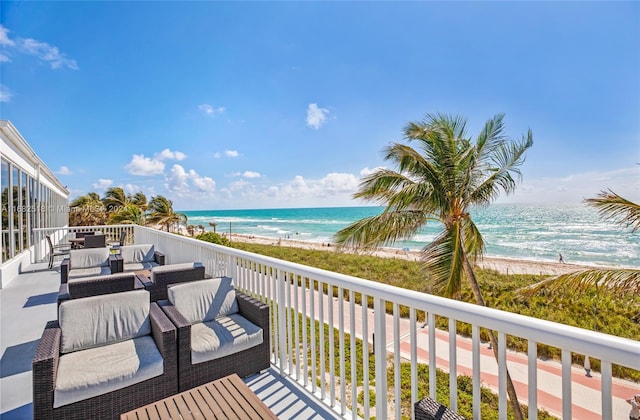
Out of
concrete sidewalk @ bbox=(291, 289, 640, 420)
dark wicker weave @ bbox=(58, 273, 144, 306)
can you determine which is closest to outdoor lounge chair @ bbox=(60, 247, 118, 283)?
dark wicker weave @ bbox=(58, 273, 144, 306)

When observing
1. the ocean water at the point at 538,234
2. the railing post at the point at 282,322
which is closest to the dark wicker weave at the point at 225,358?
the railing post at the point at 282,322

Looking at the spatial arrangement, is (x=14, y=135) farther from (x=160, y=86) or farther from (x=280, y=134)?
(x=280, y=134)

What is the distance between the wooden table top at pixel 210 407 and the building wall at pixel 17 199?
686cm

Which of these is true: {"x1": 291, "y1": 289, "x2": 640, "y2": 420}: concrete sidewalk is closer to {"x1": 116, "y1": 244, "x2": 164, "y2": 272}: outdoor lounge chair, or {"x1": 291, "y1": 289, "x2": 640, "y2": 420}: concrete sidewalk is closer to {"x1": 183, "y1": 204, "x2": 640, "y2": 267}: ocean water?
{"x1": 116, "y1": 244, "x2": 164, "y2": 272}: outdoor lounge chair

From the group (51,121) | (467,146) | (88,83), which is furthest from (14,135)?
(467,146)

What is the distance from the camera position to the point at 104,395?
199 centimetres

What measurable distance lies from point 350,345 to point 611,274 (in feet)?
17.6

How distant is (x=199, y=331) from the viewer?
268 centimetres

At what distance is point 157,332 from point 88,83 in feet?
41.7

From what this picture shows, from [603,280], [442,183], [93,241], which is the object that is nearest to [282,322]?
[442,183]

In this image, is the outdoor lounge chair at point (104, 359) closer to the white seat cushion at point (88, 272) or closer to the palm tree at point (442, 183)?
the white seat cushion at point (88, 272)

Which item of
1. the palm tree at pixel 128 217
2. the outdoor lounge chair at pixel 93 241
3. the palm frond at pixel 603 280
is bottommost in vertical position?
the palm frond at pixel 603 280

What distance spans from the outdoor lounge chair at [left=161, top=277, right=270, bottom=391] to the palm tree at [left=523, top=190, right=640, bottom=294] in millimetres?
5321

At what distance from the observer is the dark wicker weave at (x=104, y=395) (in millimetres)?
1808
